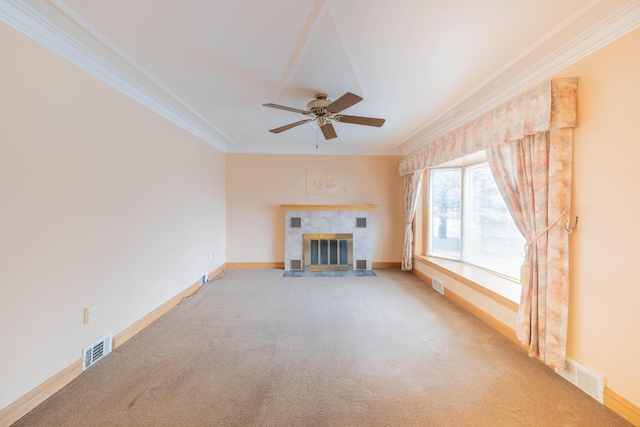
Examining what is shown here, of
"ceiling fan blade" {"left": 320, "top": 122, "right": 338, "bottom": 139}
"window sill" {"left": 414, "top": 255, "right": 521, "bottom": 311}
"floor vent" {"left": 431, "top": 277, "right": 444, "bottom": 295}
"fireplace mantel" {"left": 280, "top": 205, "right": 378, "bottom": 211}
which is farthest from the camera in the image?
"fireplace mantel" {"left": 280, "top": 205, "right": 378, "bottom": 211}

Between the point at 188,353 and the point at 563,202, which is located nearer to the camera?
the point at 563,202

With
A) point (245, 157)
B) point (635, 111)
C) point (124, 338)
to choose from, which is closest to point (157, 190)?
point (124, 338)

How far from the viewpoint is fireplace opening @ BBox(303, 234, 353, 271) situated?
15.4ft

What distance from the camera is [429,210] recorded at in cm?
426

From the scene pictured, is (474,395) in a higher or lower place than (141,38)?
lower

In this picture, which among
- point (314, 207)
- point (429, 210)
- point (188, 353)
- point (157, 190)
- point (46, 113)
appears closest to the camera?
point (46, 113)

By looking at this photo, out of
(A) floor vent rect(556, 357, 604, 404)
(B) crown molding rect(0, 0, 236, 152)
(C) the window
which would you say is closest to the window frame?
(C) the window

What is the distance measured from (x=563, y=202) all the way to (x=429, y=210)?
2584 millimetres

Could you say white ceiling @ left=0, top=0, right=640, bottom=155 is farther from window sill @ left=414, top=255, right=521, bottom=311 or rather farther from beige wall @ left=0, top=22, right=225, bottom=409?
window sill @ left=414, top=255, right=521, bottom=311

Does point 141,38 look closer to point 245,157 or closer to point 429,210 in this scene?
point 245,157

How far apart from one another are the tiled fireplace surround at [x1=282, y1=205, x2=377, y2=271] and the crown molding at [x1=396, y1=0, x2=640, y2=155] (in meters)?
2.54

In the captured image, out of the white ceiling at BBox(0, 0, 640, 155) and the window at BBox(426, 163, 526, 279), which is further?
the window at BBox(426, 163, 526, 279)

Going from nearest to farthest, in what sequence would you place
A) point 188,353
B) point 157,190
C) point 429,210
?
1. point 188,353
2. point 157,190
3. point 429,210

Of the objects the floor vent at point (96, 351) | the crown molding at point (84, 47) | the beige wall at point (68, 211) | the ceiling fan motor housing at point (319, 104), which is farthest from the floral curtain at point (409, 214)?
the floor vent at point (96, 351)
